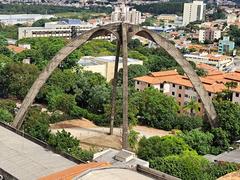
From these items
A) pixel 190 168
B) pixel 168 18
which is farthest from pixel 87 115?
pixel 168 18

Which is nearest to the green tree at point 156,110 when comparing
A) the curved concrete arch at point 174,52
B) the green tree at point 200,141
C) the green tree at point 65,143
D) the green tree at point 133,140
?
the green tree at point 133,140

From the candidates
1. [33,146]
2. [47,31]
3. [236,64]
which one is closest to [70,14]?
[47,31]

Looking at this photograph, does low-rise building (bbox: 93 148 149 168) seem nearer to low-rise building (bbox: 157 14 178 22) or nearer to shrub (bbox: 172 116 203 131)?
shrub (bbox: 172 116 203 131)

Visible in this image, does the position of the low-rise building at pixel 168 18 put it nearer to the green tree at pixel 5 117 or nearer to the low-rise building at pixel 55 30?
the low-rise building at pixel 55 30

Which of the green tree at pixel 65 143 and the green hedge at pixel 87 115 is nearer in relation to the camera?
the green tree at pixel 65 143

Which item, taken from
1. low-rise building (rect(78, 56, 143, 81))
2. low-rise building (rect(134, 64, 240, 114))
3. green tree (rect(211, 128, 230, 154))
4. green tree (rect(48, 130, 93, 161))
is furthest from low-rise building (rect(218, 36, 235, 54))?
green tree (rect(48, 130, 93, 161))

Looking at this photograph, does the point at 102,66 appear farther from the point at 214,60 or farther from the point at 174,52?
the point at 174,52
